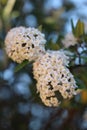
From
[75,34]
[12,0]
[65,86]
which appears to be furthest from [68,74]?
[12,0]

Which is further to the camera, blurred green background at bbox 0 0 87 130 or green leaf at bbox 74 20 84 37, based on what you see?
blurred green background at bbox 0 0 87 130

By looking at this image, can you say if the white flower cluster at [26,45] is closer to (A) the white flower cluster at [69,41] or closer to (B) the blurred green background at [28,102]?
(A) the white flower cluster at [69,41]

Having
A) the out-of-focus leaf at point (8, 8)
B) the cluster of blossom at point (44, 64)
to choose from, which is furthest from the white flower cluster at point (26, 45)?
the out-of-focus leaf at point (8, 8)

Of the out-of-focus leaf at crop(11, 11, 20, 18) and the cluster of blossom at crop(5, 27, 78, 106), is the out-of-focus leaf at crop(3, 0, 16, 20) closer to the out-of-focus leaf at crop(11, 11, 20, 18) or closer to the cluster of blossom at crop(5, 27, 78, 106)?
the out-of-focus leaf at crop(11, 11, 20, 18)

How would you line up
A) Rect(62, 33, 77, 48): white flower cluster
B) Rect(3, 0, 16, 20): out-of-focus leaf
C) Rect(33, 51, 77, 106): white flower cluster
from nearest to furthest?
Rect(33, 51, 77, 106): white flower cluster → Rect(62, 33, 77, 48): white flower cluster → Rect(3, 0, 16, 20): out-of-focus leaf

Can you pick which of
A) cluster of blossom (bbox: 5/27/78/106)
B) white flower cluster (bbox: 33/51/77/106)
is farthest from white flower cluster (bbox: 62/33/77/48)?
white flower cluster (bbox: 33/51/77/106)

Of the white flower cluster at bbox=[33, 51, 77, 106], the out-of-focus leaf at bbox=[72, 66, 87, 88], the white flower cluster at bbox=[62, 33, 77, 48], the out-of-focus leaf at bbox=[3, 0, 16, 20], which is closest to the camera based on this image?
the white flower cluster at bbox=[33, 51, 77, 106]

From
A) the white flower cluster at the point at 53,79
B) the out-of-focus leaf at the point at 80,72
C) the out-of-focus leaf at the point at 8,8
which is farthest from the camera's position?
the out-of-focus leaf at the point at 8,8

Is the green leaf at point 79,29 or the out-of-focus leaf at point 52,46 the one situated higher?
the green leaf at point 79,29

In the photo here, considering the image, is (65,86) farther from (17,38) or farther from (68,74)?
(17,38)
